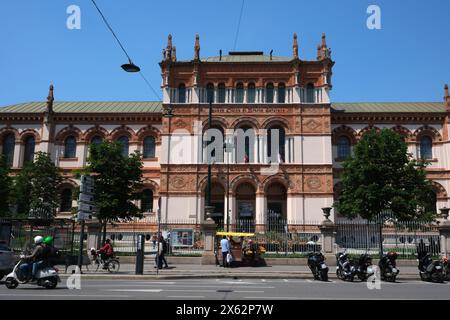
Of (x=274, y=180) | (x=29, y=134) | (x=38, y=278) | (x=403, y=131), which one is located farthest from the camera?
(x=29, y=134)

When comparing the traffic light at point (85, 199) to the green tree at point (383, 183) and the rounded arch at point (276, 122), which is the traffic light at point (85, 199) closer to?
the green tree at point (383, 183)

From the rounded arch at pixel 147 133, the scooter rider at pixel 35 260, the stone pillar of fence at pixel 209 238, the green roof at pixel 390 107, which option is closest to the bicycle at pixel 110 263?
the stone pillar of fence at pixel 209 238

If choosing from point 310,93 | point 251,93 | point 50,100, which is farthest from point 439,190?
point 50,100

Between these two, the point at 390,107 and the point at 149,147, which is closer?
the point at 149,147

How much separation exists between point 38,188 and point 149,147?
10854 millimetres

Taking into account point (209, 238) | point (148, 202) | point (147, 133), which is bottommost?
point (209, 238)

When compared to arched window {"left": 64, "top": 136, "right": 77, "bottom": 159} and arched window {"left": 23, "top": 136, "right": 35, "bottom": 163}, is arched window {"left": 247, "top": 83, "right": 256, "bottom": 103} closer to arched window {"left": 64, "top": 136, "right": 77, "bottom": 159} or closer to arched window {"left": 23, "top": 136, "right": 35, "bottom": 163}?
arched window {"left": 64, "top": 136, "right": 77, "bottom": 159}

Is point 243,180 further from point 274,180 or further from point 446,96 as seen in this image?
point 446,96

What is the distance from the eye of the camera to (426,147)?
1508 inches

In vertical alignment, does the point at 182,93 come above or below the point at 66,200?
above

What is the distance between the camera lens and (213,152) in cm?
3634

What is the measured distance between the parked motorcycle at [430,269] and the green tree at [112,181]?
17240mm

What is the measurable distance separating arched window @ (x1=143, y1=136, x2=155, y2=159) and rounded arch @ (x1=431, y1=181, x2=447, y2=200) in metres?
26.7
